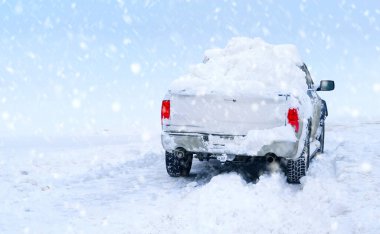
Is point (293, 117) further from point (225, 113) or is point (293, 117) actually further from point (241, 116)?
point (225, 113)

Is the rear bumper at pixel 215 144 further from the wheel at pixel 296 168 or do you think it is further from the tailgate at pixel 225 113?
the wheel at pixel 296 168

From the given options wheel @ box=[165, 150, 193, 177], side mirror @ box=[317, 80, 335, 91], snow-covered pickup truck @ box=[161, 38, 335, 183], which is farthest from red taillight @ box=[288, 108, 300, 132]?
side mirror @ box=[317, 80, 335, 91]

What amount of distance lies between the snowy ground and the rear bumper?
15.2 inches

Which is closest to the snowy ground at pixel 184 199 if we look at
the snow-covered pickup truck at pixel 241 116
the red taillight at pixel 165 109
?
the snow-covered pickup truck at pixel 241 116

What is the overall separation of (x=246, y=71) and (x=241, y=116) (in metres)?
1.01

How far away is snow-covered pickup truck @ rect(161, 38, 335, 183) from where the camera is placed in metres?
6.64

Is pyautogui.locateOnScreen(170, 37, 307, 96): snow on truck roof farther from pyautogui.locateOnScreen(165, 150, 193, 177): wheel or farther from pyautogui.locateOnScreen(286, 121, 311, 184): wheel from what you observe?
pyautogui.locateOnScreen(165, 150, 193, 177): wheel

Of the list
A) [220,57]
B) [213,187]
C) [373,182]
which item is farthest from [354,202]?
[220,57]

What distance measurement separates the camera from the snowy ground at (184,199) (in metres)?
4.87

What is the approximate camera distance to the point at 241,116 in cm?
674

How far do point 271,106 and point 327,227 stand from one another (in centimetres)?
221

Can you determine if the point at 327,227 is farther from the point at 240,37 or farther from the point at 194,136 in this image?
the point at 240,37

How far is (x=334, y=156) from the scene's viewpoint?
9.63 m

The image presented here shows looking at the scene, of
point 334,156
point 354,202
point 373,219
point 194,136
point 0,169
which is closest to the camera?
point 373,219
